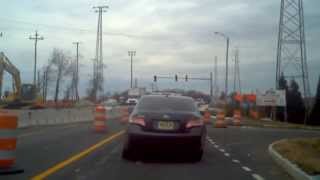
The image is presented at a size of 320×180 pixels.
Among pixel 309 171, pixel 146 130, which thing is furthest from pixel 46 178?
pixel 309 171

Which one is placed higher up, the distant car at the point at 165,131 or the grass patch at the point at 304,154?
the distant car at the point at 165,131

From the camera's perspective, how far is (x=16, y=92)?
6688 cm

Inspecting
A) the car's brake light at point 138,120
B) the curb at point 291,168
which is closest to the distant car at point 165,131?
the car's brake light at point 138,120

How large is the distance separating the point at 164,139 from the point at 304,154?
154 inches

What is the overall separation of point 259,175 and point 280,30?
1733 inches

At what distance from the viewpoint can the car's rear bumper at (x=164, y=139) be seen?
15.6 m

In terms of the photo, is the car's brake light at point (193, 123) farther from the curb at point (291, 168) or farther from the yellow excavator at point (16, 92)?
the yellow excavator at point (16, 92)

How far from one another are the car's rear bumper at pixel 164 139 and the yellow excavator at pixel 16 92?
42279mm

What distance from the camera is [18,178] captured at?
11938 millimetres

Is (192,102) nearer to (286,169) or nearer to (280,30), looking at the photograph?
(286,169)

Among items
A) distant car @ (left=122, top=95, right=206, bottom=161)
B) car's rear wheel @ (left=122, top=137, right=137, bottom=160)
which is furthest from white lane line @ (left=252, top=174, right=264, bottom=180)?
car's rear wheel @ (left=122, top=137, right=137, bottom=160)

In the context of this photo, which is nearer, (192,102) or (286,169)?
(286,169)

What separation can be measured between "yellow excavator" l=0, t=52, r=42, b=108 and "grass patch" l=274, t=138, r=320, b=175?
39885 mm

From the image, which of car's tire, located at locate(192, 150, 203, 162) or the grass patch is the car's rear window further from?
the grass patch
